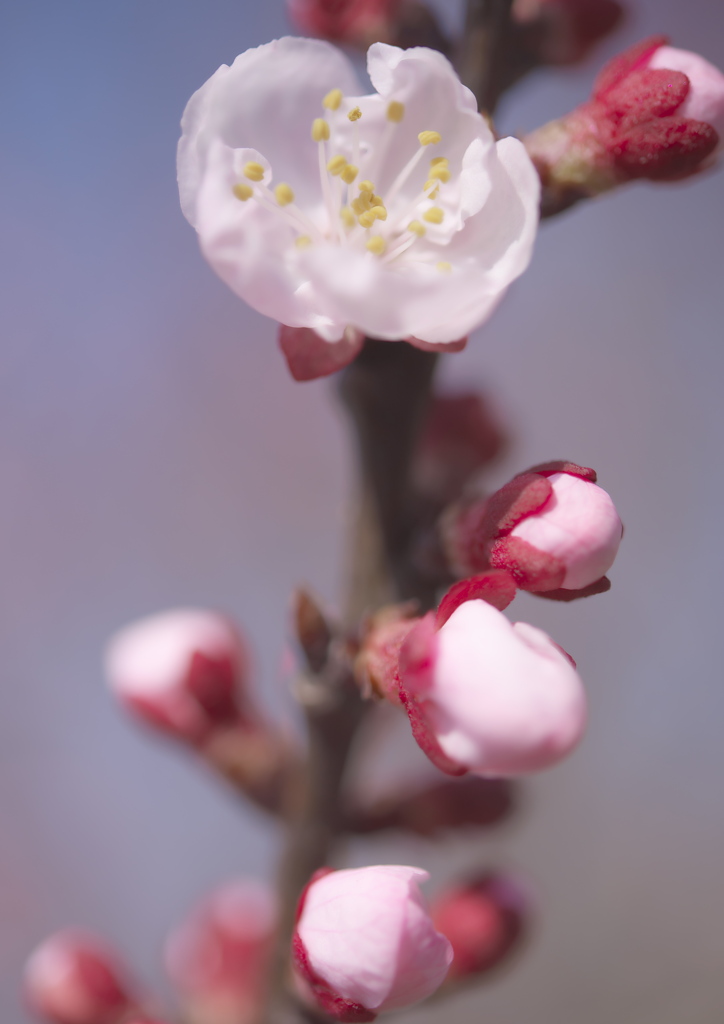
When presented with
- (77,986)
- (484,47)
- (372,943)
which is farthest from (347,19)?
(77,986)

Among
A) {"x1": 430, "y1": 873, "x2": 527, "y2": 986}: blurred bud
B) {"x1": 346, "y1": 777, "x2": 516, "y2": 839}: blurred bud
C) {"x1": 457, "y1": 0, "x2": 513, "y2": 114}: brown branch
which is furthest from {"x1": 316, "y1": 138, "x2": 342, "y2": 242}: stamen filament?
{"x1": 430, "y1": 873, "x2": 527, "y2": 986}: blurred bud

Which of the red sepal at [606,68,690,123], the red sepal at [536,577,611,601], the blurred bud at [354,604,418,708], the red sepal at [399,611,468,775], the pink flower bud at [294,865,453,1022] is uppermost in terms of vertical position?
the red sepal at [606,68,690,123]

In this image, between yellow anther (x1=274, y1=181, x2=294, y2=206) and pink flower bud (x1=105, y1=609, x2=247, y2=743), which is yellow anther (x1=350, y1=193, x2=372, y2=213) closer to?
yellow anther (x1=274, y1=181, x2=294, y2=206)

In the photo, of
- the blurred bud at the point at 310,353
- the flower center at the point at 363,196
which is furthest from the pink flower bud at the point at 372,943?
the flower center at the point at 363,196

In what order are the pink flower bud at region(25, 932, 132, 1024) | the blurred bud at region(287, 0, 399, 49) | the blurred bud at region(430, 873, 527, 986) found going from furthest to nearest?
1. the pink flower bud at region(25, 932, 132, 1024)
2. the blurred bud at region(430, 873, 527, 986)
3. the blurred bud at region(287, 0, 399, 49)

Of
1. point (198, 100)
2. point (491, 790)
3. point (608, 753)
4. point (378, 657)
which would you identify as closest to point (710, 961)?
point (608, 753)

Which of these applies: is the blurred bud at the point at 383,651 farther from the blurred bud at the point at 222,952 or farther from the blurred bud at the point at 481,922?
the blurred bud at the point at 222,952

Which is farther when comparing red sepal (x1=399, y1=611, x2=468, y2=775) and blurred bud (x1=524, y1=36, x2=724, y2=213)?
blurred bud (x1=524, y1=36, x2=724, y2=213)

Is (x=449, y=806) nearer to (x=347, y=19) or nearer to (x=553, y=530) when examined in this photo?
(x=553, y=530)
